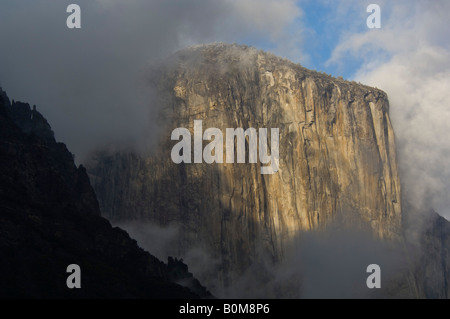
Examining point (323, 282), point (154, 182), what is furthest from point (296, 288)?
point (154, 182)

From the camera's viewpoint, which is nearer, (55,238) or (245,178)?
(55,238)

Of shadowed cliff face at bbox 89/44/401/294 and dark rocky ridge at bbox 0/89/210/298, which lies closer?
dark rocky ridge at bbox 0/89/210/298

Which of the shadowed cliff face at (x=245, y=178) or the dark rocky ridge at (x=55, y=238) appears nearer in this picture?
the dark rocky ridge at (x=55, y=238)

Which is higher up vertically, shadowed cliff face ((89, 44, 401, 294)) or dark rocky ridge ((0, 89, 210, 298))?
shadowed cliff face ((89, 44, 401, 294))

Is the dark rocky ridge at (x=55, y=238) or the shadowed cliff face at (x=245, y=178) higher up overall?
the shadowed cliff face at (x=245, y=178)
